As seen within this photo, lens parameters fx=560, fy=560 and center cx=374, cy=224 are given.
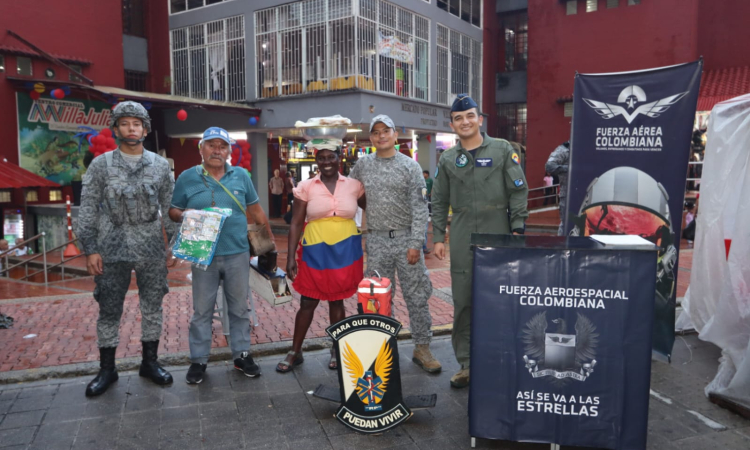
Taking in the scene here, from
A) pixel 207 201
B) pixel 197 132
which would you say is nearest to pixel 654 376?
pixel 207 201

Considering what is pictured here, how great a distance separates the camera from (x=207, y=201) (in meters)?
4.25

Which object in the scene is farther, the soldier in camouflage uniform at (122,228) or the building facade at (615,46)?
the building facade at (615,46)

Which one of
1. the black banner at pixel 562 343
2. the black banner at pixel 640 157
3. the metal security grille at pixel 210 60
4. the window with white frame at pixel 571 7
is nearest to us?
the black banner at pixel 562 343

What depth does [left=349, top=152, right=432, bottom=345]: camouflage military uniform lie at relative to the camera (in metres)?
4.40

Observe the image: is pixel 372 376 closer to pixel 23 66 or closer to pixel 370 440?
pixel 370 440

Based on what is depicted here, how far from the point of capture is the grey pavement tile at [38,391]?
413 cm

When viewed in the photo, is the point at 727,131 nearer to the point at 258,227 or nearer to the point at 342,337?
the point at 342,337

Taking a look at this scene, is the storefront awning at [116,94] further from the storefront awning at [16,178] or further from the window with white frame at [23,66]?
the storefront awning at [16,178]

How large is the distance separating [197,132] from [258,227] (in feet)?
50.2

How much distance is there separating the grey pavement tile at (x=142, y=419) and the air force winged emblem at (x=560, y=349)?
2402mm

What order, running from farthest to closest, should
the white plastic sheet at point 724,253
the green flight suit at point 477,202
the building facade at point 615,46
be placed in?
the building facade at point 615,46 < the white plastic sheet at point 724,253 < the green flight suit at point 477,202

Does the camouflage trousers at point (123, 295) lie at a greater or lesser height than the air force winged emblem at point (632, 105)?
lesser

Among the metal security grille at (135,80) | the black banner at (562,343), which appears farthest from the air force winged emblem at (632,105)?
the metal security grille at (135,80)

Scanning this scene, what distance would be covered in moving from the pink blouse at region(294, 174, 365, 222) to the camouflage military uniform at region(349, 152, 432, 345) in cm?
15
